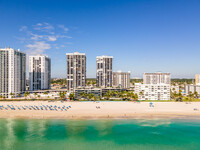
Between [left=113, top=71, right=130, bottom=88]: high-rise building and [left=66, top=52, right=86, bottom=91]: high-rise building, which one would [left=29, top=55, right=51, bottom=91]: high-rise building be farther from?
[left=113, top=71, right=130, bottom=88]: high-rise building

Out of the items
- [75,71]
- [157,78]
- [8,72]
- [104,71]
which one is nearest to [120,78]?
[104,71]

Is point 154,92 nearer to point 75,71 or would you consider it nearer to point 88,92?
point 88,92

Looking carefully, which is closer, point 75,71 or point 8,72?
point 8,72

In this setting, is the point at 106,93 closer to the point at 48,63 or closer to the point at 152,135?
the point at 152,135

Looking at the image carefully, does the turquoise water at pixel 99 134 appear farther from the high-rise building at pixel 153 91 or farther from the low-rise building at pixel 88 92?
the low-rise building at pixel 88 92

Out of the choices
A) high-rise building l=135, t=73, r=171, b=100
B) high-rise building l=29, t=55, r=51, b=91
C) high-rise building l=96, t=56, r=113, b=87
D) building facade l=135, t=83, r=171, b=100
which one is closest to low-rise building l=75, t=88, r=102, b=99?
high-rise building l=135, t=73, r=171, b=100

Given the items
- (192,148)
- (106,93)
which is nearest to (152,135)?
(192,148)
